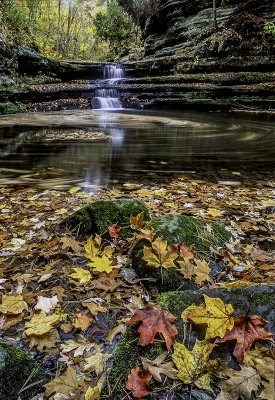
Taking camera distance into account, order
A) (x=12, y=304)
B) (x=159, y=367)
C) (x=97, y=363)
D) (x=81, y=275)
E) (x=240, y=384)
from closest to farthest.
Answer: (x=240, y=384), (x=159, y=367), (x=97, y=363), (x=12, y=304), (x=81, y=275)

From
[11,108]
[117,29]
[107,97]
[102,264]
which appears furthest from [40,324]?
[117,29]

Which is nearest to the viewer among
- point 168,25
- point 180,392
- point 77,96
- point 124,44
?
point 180,392

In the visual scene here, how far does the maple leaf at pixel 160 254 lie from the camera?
180cm

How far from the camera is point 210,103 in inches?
644

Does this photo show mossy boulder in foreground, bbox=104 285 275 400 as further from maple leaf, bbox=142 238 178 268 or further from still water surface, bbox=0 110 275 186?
still water surface, bbox=0 110 275 186

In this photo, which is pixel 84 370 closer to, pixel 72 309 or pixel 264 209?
pixel 72 309

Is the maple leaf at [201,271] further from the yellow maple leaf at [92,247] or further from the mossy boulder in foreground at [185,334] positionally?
the yellow maple leaf at [92,247]

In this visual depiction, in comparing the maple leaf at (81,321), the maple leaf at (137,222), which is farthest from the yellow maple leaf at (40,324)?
the maple leaf at (137,222)

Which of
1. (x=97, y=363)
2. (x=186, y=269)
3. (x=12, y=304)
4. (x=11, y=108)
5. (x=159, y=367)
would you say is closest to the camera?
(x=159, y=367)

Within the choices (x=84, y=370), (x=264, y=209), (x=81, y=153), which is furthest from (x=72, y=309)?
(x=81, y=153)

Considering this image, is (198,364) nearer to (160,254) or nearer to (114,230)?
(160,254)

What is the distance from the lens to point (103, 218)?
7.97 ft

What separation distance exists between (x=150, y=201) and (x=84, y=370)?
2259mm

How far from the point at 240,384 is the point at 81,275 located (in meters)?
1.26
